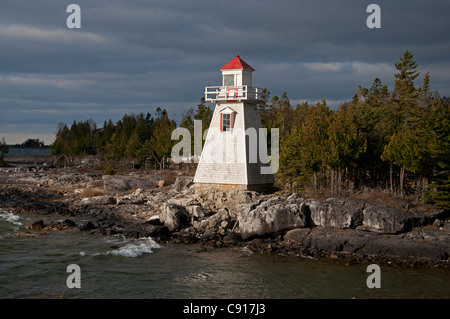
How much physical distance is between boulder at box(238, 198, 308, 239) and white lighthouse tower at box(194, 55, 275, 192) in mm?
5657

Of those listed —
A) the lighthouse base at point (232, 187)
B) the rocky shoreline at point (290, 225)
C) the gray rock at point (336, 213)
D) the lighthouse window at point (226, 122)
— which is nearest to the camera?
the rocky shoreline at point (290, 225)

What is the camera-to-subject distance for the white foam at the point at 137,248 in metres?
22.5

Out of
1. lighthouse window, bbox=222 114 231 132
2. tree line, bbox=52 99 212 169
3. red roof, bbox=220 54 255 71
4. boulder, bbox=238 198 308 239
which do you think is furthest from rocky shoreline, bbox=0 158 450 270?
tree line, bbox=52 99 212 169

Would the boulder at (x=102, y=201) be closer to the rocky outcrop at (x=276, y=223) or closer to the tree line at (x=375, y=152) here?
the rocky outcrop at (x=276, y=223)

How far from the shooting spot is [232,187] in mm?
32281

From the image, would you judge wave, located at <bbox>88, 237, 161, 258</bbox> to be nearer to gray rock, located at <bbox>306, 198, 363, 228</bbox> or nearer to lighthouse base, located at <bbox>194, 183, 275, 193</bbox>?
lighthouse base, located at <bbox>194, 183, 275, 193</bbox>

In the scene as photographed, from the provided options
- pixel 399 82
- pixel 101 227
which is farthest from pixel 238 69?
pixel 399 82

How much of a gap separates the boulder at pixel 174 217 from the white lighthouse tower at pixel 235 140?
475cm

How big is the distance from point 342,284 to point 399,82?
108 ft

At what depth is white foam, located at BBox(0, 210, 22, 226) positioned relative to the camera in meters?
30.4

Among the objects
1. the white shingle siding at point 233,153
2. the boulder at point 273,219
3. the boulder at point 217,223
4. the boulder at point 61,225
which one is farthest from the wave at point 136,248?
Answer: the white shingle siding at point 233,153

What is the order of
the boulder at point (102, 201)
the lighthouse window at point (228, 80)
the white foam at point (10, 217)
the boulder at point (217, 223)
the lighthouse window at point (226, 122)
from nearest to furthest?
→ the boulder at point (217, 223) → the white foam at point (10, 217) → the lighthouse window at point (228, 80) → the lighthouse window at point (226, 122) → the boulder at point (102, 201)

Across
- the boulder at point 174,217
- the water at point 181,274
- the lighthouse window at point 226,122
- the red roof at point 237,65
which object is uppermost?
the red roof at point 237,65

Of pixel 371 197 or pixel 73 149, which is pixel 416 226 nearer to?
pixel 371 197
